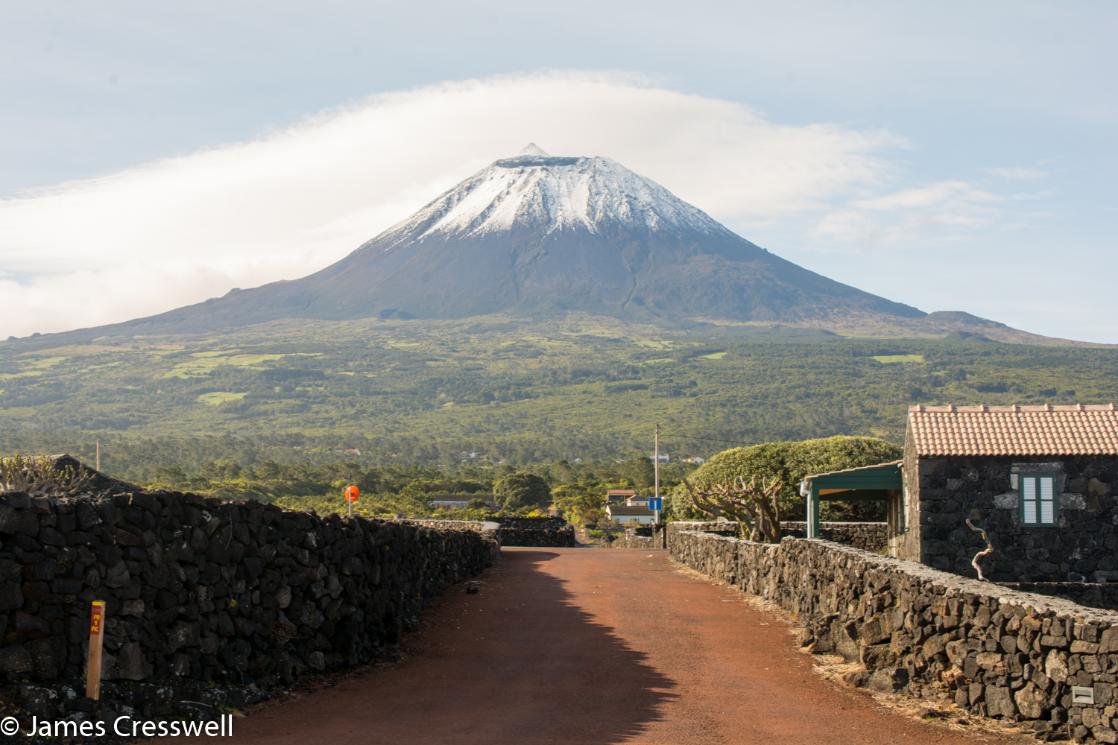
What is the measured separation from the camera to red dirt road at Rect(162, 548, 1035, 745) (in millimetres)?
10102

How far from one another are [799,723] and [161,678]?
4957 mm

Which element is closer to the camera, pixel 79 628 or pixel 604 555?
pixel 79 628

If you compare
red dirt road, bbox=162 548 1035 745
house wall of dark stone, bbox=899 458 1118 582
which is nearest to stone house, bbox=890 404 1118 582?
house wall of dark stone, bbox=899 458 1118 582

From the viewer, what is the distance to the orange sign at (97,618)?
889 centimetres

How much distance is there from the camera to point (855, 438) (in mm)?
44250

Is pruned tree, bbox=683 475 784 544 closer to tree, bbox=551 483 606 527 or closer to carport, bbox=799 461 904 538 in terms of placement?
carport, bbox=799 461 904 538

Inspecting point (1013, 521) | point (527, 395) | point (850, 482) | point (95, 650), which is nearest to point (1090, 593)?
point (1013, 521)

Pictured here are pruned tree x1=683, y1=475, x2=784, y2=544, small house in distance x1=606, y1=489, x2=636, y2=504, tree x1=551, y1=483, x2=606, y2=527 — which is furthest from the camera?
small house in distance x1=606, y1=489, x2=636, y2=504

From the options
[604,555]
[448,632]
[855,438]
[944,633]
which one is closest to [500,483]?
[855,438]

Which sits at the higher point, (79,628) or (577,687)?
(79,628)

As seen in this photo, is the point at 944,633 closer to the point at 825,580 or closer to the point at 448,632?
the point at 825,580

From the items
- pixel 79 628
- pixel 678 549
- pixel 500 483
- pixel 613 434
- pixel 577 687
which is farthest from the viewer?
pixel 613 434

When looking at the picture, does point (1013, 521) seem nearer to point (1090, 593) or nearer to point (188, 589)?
point (1090, 593)

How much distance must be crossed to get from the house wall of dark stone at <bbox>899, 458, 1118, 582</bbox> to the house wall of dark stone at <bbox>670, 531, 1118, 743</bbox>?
11189 millimetres
